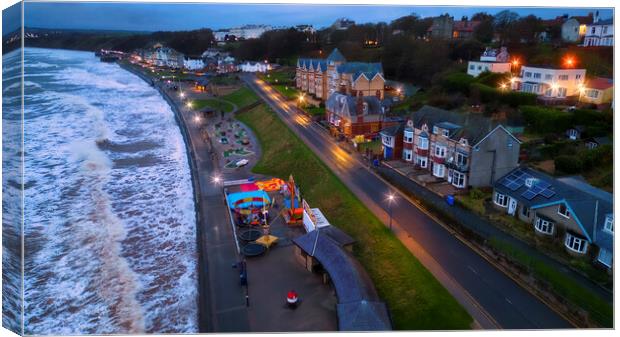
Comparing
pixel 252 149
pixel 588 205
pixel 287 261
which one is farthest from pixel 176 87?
pixel 588 205

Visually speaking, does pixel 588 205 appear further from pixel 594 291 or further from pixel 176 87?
pixel 176 87

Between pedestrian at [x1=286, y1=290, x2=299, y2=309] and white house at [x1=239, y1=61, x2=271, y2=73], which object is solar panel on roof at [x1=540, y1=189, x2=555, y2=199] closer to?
pedestrian at [x1=286, y1=290, x2=299, y2=309]

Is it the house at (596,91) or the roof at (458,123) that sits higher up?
the house at (596,91)

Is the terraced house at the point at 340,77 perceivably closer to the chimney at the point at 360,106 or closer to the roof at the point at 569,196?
the chimney at the point at 360,106

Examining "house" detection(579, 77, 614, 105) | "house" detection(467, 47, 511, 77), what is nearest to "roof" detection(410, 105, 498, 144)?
"house" detection(579, 77, 614, 105)

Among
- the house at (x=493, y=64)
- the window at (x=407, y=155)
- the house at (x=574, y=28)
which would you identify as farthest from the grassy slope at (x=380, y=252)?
the house at (x=574, y=28)

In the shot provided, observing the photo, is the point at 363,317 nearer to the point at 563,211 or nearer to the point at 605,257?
the point at 605,257
